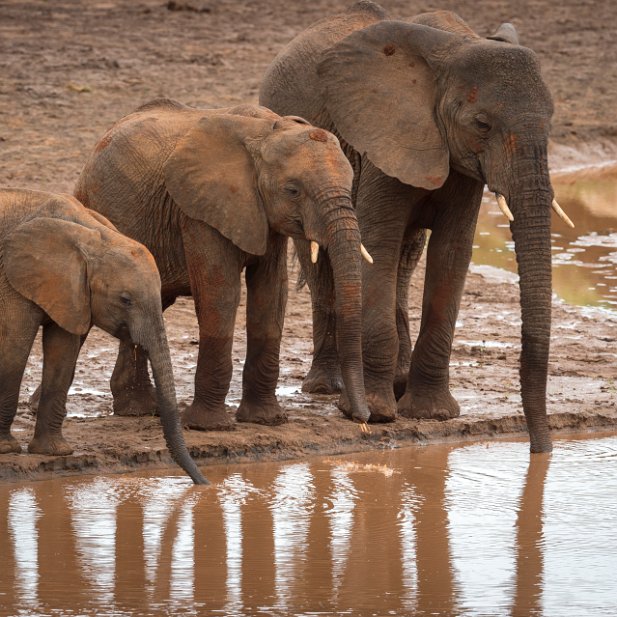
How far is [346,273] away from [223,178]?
2.70ft

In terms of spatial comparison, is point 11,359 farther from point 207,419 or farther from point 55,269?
point 207,419

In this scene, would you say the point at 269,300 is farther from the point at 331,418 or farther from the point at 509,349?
the point at 509,349

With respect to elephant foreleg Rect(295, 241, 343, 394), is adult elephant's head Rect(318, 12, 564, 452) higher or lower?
higher

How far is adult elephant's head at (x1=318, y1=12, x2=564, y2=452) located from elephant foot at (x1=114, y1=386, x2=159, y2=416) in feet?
5.30

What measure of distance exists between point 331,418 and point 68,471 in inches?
60.7

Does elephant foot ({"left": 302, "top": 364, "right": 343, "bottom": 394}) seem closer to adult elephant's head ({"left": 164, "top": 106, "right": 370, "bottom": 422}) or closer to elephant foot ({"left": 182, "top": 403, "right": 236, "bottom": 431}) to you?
elephant foot ({"left": 182, "top": 403, "right": 236, "bottom": 431})

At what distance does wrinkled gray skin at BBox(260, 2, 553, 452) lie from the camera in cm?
751

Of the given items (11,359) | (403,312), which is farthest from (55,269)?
(403,312)

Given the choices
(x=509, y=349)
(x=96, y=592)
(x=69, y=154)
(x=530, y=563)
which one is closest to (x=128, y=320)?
(x=96, y=592)

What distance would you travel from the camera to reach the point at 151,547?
643cm

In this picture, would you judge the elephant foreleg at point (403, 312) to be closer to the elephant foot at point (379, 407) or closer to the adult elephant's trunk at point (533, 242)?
the elephant foot at point (379, 407)

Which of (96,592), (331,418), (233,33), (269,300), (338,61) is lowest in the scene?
(96,592)

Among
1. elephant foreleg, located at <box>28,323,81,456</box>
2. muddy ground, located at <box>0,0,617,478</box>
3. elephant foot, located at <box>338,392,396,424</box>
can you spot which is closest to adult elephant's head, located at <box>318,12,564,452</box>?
elephant foot, located at <box>338,392,396,424</box>

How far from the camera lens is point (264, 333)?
26.1 ft
